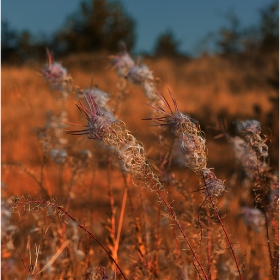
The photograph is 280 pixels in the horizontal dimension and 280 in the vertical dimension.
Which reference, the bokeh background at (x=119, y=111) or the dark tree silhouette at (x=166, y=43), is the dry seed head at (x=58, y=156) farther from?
the dark tree silhouette at (x=166, y=43)

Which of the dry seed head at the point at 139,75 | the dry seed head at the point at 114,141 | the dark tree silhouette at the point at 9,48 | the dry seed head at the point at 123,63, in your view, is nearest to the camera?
the dry seed head at the point at 114,141

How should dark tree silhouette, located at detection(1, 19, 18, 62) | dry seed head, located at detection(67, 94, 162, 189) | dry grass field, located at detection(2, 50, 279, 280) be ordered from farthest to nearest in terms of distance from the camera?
dark tree silhouette, located at detection(1, 19, 18, 62), dry grass field, located at detection(2, 50, 279, 280), dry seed head, located at detection(67, 94, 162, 189)

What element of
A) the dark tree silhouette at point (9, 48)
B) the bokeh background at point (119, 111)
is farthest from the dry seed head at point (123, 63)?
the dark tree silhouette at point (9, 48)

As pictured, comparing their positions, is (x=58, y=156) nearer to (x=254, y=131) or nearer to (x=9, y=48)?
(x=254, y=131)

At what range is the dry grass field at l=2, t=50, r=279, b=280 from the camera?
152 cm

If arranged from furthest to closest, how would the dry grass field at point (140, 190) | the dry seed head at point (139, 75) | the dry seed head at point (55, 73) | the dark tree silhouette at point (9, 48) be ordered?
the dark tree silhouette at point (9, 48) → the dry seed head at point (139, 75) → the dry seed head at point (55, 73) → the dry grass field at point (140, 190)

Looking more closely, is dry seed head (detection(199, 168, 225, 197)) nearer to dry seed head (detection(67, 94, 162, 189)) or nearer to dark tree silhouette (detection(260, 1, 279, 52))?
dry seed head (detection(67, 94, 162, 189))

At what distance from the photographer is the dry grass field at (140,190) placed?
152cm

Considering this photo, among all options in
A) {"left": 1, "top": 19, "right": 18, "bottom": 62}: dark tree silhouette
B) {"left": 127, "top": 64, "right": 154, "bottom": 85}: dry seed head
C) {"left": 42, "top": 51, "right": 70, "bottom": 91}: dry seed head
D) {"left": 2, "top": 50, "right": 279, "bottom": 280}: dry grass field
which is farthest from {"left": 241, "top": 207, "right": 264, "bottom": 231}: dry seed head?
{"left": 1, "top": 19, "right": 18, "bottom": 62}: dark tree silhouette

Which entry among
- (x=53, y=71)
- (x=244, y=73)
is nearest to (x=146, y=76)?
(x=53, y=71)

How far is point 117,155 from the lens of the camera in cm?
103

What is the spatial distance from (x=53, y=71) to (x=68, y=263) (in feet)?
2.09

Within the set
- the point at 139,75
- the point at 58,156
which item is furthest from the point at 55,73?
the point at 58,156

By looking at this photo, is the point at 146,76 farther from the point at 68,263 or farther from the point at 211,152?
the point at 211,152
